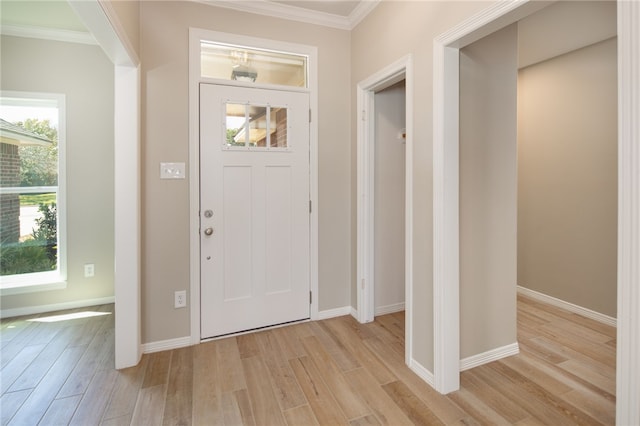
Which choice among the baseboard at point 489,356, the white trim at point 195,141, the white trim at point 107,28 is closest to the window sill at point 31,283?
the white trim at point 195,141

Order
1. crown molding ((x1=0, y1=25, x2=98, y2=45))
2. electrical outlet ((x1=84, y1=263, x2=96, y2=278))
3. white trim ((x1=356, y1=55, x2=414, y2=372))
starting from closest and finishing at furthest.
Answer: white trim ((x1=356, y1=55, x2=414, y2=372)) → crown molding ((x1=0, y1=25, x2=98, y2=45)) → electrical outlet ((x1=84, y1=263, x2=96, y2=278))

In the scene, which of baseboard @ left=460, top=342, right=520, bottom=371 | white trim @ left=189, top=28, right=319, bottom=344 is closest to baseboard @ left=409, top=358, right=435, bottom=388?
baseboard @ left=460, top=342, right=520, bottom=371

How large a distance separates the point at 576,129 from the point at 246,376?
360cm

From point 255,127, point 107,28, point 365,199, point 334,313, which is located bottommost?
point 334,313

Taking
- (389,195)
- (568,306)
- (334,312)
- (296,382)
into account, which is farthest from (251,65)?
(568,306)

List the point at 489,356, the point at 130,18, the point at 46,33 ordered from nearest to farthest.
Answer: the point at 130,18 < the point at 489,356 < the point at 46,33

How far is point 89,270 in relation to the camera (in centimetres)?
328

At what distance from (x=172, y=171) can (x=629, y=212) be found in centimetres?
254

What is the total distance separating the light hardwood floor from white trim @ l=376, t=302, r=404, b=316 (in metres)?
Answer: 0.34

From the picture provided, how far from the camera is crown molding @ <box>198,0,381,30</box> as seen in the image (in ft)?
8.22

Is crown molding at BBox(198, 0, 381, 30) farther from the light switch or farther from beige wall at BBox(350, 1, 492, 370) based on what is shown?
the light switch

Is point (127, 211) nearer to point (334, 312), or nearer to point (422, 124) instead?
point (334, 312)

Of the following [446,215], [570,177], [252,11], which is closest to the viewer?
[446,215]

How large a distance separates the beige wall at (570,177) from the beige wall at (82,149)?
444 centimetres
